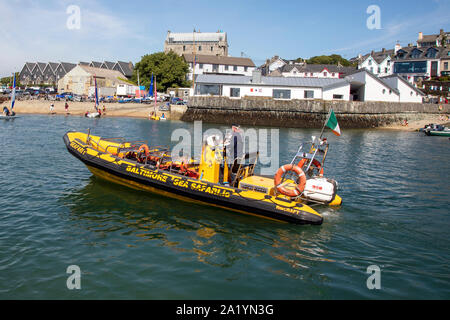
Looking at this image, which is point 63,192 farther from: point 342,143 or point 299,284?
point 342,143

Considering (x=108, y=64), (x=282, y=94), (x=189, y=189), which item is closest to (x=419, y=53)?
(x=282, y=94)

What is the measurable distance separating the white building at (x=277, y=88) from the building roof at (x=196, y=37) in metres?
59.0

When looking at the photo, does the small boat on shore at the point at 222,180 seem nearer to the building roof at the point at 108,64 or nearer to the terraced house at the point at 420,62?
the terraced house at the point at 420,62

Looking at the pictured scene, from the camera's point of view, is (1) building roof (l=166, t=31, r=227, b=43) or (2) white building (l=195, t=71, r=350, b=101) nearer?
(2) white building (l=195, t=71, r=350, b=101)

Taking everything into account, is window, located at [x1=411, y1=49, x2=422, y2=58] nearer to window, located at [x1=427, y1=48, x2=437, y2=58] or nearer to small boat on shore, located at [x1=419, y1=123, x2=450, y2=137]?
window, located at [x1=427, y1=48, x2=437, y2=58]

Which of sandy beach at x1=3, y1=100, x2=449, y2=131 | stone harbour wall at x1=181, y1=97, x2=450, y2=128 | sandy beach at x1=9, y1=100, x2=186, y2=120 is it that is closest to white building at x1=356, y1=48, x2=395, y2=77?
sandy beach at x1=3, y1=100, x2=449, y2=131

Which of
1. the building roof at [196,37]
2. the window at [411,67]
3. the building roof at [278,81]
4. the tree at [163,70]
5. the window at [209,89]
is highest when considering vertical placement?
the building roof at [196,37]

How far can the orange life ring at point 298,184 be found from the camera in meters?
11.5

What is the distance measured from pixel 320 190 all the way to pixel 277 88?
37158 millimetres

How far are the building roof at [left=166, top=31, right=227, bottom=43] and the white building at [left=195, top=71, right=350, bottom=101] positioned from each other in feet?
193

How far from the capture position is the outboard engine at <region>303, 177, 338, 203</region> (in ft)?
38.9

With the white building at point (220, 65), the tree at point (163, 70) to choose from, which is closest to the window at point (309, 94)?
the tree at point (163, 70)

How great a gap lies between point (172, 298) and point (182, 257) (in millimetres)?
1782

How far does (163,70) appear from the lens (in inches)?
2699
